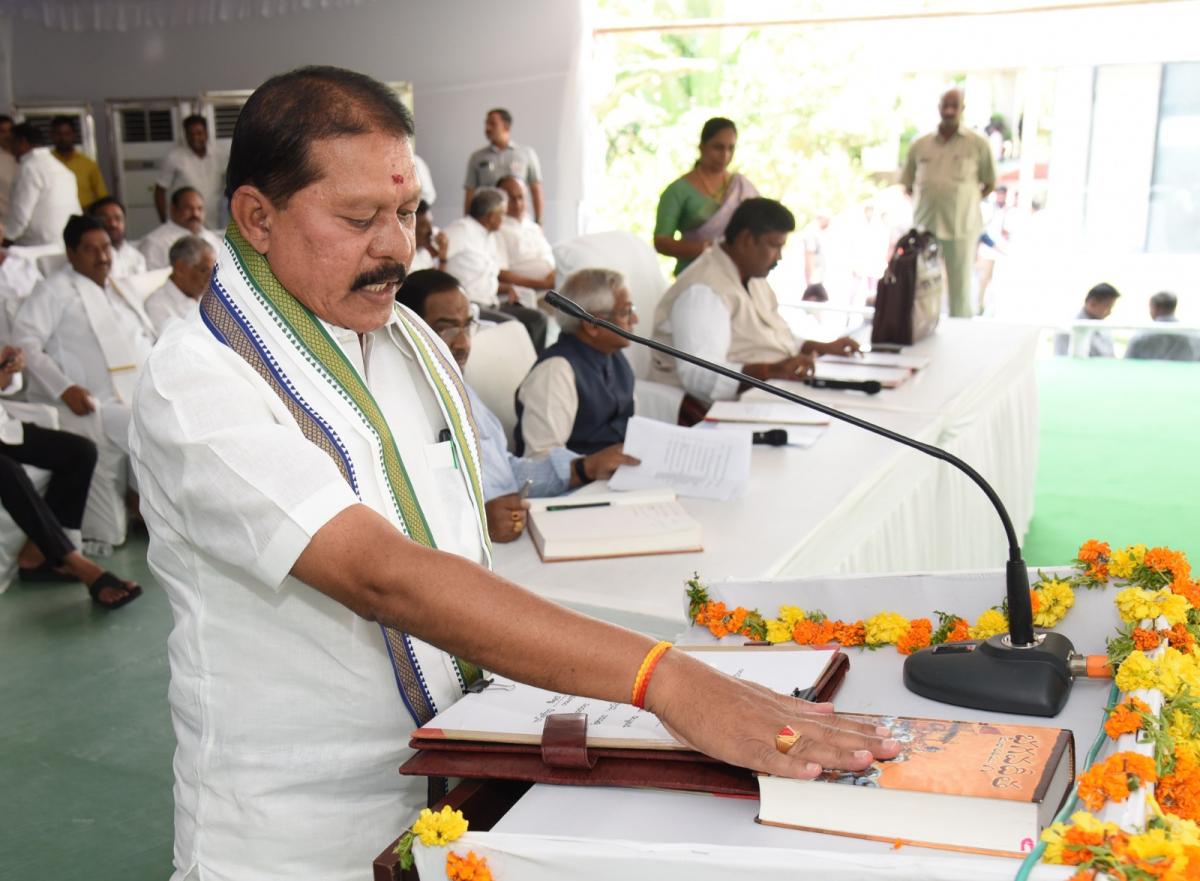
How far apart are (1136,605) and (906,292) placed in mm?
3099

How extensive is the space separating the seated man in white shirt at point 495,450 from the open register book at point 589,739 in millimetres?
1516

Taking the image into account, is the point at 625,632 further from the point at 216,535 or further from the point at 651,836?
the point at 216,535

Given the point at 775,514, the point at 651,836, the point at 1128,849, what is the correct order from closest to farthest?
the point at 1128,849 < the point at 651,836 < the point at 775,514

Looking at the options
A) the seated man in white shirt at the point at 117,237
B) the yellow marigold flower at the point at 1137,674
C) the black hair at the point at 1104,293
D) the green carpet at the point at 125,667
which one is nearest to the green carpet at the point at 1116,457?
the green carpet at the point at 125,667

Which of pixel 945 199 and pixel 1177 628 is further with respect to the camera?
pixel 945 199

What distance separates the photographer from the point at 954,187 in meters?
6.93

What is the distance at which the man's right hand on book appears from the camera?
83cm

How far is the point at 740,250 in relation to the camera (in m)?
3.88

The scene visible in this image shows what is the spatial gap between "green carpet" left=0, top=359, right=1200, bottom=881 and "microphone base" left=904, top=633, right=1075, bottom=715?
185 centimetres

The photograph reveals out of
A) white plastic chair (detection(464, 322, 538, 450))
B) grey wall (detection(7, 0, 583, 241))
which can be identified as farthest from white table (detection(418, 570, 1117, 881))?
grey wall (detection(7, 0, 583, 241))

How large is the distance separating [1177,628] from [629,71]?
34.0 feet

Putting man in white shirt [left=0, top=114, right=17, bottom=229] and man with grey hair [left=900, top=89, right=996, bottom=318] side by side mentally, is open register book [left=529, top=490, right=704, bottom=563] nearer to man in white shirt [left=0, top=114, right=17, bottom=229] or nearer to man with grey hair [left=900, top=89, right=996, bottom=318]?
man with grey hair [left=900, top=89, right=996, bottom=318]

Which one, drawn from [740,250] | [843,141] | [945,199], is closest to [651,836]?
[740,250]

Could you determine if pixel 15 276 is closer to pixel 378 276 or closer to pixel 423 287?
pixel 423 287
